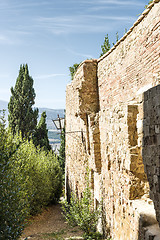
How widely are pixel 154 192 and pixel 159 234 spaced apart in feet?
2.26

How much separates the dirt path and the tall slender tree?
27.4ft

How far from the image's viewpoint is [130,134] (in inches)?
162

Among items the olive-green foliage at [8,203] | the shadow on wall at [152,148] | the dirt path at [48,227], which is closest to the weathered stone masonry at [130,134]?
the shadow on wall at [152,148]

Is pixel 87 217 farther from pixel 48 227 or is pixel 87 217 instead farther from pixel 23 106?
pixel 23 106

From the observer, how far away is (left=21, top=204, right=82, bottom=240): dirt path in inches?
332

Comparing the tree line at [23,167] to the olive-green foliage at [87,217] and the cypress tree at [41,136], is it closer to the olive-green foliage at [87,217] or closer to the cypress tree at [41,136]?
the cypress tree at [41,136]

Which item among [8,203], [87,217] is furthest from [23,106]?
[87,217]

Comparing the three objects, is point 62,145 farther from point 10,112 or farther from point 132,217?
point 132,217

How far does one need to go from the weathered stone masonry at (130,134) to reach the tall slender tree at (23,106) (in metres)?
13.5

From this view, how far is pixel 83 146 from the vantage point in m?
7.98

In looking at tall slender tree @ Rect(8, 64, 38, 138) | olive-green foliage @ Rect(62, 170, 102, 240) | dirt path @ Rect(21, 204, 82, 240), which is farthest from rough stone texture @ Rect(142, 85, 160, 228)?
tall slender tree @ Rect(8, 64, 38, 138)

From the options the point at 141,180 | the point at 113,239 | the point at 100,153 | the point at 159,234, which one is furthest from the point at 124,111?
the point at 113,239

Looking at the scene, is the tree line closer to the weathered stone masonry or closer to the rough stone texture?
the weathered stone masonry

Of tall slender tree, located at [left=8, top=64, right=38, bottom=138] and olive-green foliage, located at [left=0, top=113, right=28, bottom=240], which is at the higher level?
tall slender tree, located at [left=8, top=64, right=38, bottom=138]
